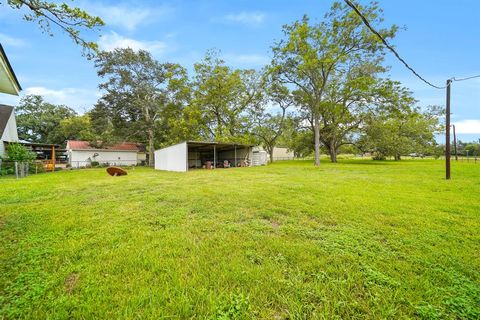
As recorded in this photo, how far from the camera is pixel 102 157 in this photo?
25.7 metres

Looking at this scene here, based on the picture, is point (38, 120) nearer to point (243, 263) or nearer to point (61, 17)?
point (61, 17)

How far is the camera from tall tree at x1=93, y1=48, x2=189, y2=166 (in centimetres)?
2153

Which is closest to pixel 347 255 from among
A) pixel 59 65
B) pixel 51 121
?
pixel 59 65

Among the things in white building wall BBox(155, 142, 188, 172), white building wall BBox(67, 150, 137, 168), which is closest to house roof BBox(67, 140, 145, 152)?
white building wall BBox(67, 150, 137, 168)

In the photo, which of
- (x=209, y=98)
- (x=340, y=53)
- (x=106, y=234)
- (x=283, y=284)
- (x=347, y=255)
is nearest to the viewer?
(x=283, y=284)

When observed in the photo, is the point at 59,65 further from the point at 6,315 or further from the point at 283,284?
the point at 283,284

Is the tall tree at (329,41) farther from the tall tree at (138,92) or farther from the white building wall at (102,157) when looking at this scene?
the white building wall at (102,157)

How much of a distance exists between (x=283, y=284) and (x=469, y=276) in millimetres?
1790

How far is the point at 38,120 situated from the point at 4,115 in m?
16.2

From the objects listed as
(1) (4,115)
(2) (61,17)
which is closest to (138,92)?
(1) (4,115)

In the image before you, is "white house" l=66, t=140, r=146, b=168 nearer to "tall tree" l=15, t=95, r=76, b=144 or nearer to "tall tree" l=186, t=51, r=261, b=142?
"tall tree" l=15, t=95, r=76, b=144

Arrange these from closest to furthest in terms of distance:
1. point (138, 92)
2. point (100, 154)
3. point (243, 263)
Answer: point (243, 263) → point (138, 92) → point (100, 154)

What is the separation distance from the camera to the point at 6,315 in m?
1.40

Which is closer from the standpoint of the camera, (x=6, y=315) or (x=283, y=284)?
(x=6, y=315)
